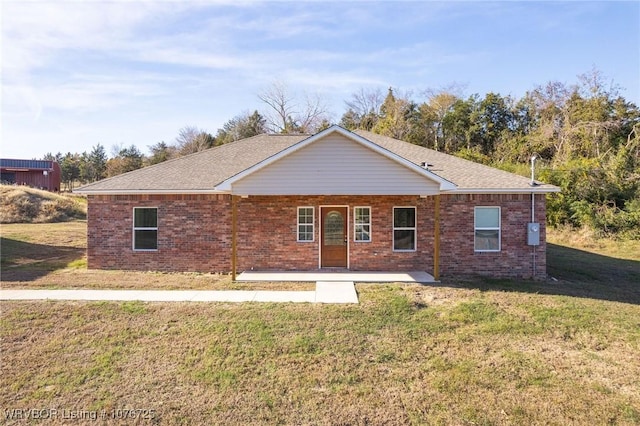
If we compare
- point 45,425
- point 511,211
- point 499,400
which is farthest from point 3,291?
point 511,211

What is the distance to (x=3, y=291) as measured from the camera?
30.5 feet

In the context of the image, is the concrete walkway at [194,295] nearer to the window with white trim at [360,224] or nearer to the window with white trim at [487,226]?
the window with white trim at [360,224]

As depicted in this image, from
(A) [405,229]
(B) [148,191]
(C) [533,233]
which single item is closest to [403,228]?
(A) [405,229]

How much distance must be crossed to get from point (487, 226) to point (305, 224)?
225 inches

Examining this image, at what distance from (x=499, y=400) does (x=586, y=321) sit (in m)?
4.03

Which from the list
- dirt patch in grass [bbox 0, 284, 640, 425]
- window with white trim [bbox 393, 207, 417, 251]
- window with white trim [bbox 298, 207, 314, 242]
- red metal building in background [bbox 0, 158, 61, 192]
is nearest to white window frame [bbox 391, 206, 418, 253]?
window with white trim [bbox 393, 207, 417, 251]

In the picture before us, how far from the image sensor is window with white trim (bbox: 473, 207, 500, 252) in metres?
11.9

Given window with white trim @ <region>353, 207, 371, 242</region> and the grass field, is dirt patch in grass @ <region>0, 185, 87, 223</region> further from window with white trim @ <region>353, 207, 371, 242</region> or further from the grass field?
window with white trim @ <region>353, 207, 371, 242</region>

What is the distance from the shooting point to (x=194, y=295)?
9.20 m

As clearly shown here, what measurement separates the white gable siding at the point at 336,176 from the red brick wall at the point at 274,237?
173 centimetres

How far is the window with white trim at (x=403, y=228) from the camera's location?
12195mm

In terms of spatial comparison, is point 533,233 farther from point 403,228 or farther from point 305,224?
point 305,224

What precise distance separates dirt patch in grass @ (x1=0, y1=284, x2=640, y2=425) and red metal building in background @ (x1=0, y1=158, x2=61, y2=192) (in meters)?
41.0

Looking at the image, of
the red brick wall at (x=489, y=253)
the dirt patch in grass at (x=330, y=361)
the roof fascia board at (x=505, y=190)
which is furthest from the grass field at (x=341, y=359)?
the roof fascia board at (x=505, y=190)
